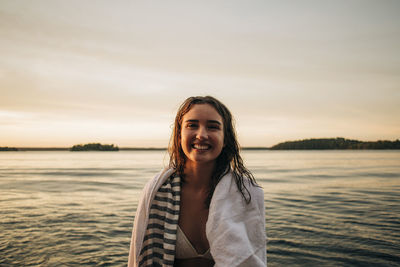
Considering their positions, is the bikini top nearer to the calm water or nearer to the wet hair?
the wet hair

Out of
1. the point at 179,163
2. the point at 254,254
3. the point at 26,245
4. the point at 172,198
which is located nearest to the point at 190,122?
the point at 179,163

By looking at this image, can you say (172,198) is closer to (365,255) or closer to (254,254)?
(254,254)

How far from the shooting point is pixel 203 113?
2.51m

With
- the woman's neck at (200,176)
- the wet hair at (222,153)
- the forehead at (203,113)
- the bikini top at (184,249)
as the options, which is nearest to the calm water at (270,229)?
the wet hair at (222,153)

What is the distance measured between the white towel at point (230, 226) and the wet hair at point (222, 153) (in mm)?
153

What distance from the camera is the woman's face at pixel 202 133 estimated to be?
244 cm

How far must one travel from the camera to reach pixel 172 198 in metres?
2.53

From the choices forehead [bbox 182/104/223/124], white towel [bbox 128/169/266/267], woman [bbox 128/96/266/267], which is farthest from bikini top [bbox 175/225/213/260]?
forehead [bbox 182/104/223/124]

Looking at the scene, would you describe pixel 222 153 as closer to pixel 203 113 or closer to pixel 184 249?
pixel 203 113

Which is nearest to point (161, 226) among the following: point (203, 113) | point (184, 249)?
point (184, 249)

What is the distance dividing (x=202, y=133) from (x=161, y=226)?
94 centimetres

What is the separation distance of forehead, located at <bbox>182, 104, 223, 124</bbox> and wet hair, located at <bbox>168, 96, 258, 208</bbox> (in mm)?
52

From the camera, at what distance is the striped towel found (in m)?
2.40

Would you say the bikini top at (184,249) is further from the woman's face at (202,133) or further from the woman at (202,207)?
the woman's face at (202,133)
